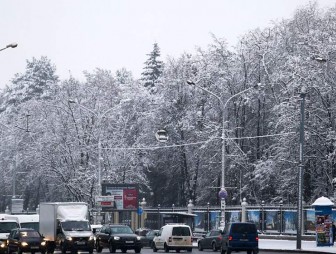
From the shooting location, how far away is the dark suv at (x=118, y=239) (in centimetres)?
5072

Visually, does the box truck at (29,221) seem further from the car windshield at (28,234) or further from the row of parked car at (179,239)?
the car windshield at (28,234)

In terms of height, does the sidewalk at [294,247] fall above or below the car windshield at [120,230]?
below

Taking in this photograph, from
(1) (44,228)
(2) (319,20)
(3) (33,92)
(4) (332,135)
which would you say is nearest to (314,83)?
(4) (332,135)

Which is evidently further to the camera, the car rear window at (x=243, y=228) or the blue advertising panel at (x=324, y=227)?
the blue advertising panel at (x=324, y=227)

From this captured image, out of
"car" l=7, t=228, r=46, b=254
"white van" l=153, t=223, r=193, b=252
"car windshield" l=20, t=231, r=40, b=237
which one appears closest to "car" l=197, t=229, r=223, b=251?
"white van" l=153, t=223, r=193, b=252

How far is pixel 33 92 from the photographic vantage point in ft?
447

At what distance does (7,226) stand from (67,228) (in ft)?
17.1

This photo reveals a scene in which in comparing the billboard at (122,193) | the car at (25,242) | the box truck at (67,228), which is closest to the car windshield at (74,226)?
the box truck at (67,228)

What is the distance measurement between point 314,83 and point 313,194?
32.9 feet

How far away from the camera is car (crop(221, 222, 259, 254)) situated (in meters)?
45.1

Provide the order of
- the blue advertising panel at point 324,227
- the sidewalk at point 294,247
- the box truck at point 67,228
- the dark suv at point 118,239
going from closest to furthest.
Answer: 1. the sidewalk at point 294,247
2. the box truck at point 67,228
3. the dark suv at point 118,239
4. the blue advertising panel at point 324,227

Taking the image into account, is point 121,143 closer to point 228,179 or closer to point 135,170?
point 135,170

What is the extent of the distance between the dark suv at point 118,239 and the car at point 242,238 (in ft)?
22.4

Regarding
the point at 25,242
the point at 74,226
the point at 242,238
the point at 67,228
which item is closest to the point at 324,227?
the point at 242,238
